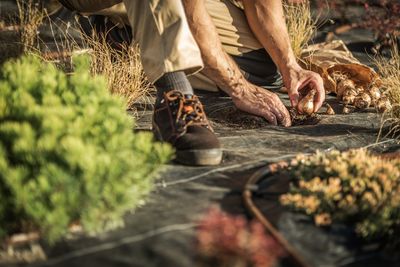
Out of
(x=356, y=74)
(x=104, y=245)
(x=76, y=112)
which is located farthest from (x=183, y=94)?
(x=356, y=74)

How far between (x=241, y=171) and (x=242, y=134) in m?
0.61

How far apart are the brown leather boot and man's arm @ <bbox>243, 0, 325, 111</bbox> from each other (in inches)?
40.4

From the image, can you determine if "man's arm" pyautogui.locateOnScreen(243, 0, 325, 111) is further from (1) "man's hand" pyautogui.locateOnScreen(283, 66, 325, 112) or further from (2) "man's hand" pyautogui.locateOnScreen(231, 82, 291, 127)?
(2) "man's hand" pyautogui.locateOnScreen(231, 82, 291, 127)

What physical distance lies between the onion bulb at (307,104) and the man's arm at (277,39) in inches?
2.2

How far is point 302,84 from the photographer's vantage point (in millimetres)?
3564

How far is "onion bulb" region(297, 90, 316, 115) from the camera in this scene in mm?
3447

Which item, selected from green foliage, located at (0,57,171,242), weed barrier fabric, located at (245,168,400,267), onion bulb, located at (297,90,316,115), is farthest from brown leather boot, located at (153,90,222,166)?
onion bulb, located at (297,90,316,115)

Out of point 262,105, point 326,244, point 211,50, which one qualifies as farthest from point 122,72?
point 326,244

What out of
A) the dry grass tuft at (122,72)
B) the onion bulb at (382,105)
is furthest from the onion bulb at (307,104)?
the dry grass tuft at (122,72)

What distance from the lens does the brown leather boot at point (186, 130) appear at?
2.58 meters

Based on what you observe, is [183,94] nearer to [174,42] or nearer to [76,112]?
[174,42]

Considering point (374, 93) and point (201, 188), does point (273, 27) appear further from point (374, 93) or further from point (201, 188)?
point (201, 188)

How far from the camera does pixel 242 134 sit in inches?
125

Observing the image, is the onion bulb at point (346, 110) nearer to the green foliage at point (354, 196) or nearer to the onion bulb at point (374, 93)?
the onion bulb at point (374, 93)
